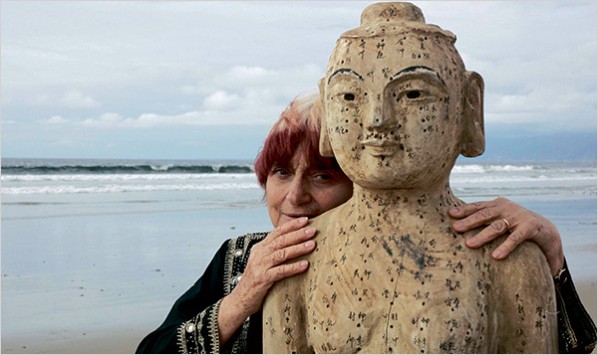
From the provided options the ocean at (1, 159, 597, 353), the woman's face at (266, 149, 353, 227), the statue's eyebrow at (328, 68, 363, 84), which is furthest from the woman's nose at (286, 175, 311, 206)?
the statue's eyebrow at (328, 68, 363, 84)

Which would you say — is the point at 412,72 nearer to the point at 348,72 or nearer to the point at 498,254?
the point at 348,72

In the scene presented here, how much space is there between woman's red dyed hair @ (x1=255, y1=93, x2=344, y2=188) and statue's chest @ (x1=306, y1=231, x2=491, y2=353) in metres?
0.79

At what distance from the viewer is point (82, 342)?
21.9 ft

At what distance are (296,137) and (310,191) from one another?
253 millimetres

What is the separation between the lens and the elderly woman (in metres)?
2.96

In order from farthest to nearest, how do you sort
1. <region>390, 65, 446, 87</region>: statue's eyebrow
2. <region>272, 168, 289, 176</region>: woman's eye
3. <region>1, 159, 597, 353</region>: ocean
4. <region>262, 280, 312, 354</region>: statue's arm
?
<region>1, 159, 597, 353</region>: ocean < <region>272, 168, 289, 176</region>: woman's eye < <region>262, 280, 312, 354</region>: statue's arm < <region>390, 65, 446, 87</region>: statue's eyebrow

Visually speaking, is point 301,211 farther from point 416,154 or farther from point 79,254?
point 79,254

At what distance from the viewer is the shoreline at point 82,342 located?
6.51 meters

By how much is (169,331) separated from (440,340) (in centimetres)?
137

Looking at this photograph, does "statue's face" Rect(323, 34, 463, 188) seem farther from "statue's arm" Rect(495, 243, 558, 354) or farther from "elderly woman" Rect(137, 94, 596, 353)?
"statue's arm" Rect(495, 243, 558, 354)

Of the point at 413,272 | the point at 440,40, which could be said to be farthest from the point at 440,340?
the point at 440,40

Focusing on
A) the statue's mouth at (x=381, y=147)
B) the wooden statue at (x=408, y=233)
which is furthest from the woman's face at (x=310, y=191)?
the statue's mouth at (x=381, y=147)

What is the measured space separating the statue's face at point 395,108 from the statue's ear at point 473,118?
78mm

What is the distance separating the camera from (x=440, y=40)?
285 centimetres
